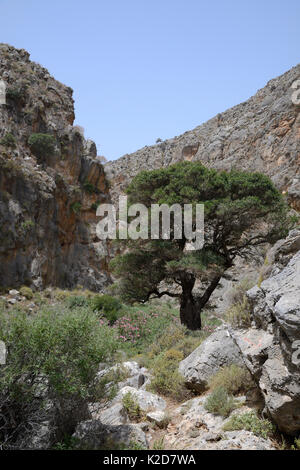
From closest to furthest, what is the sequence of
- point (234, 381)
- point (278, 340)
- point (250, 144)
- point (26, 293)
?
point (278, 340), point (234, 381), point (26, 293), point (250, 144)

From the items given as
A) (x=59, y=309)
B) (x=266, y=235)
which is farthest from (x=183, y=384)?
(x=266, y=235)

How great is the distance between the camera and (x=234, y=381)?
5.90 m

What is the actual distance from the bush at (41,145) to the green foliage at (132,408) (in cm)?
2038

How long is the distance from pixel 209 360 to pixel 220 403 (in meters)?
1.32

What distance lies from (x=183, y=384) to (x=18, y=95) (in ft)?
74.4

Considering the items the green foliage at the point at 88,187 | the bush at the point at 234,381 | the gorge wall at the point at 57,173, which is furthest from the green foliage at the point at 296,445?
the green foliage at the point at 88,187

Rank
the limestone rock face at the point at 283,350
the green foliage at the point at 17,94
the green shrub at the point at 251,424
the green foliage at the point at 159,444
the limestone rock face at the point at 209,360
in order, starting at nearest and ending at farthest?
1. the limestone rock face at the point at 283,350
2. the green shrub at the point at 251,424
3. the green foliage at the point at 159,444
4. the limestone rock face at the point at 209,360
5. the green foliage at the point at 17,94

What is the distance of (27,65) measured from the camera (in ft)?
88.2

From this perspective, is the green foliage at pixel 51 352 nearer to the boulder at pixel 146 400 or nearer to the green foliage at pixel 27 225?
the boulder at pixel 146 400

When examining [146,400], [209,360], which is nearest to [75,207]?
[209,360]

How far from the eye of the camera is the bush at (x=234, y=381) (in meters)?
5.85

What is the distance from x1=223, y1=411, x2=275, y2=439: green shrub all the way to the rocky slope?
15952mm

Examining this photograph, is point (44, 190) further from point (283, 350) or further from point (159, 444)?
point (283, 350)

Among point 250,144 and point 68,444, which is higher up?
point 250,144
